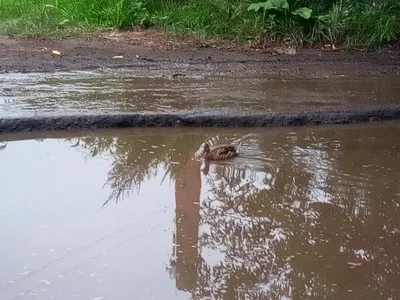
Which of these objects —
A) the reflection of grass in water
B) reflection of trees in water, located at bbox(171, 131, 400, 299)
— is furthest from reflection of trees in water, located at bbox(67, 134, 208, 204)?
reflection of trees in water, located at bbox(171, 131, 400, 299)

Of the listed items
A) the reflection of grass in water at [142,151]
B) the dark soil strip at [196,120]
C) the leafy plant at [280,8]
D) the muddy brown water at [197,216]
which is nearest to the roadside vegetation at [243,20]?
the leafy plant at [280,8]

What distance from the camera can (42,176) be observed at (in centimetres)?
528

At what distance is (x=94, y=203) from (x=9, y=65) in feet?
13.1

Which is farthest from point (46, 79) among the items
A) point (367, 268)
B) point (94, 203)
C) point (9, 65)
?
point (367, 268)

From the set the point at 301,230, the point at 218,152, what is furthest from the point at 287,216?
the point at 218,152

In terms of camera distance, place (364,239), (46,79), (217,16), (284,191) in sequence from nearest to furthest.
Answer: (364,239) → (284,191) → (46,79) → (217,16)

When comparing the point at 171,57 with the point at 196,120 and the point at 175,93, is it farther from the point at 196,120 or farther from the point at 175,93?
the point at 196,120

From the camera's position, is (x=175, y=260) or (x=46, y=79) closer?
(x=175, y=260)

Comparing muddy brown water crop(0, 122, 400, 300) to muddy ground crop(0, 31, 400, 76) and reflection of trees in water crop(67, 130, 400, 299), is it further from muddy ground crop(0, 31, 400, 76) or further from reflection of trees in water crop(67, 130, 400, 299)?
muddy ground crop(0, 31, 400, 76)

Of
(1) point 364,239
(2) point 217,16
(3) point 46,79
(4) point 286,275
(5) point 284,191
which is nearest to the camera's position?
(4) point 286,275

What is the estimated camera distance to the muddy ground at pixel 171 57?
8.71 m

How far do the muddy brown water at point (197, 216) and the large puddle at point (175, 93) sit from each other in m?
0.49

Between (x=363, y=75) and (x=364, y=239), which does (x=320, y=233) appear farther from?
(x=363, y=75)

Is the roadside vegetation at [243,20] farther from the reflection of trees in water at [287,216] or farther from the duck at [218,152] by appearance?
the duck at [218,152]
